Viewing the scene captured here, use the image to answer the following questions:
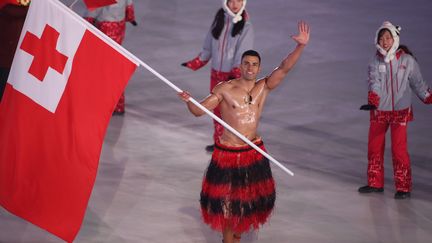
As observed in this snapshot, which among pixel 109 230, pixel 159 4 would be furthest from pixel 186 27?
pixel 109 230

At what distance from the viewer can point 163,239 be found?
10.2 meters

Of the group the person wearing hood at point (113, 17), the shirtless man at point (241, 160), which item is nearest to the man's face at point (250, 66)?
the shirtless man at point (241, 160)

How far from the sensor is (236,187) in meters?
9.57

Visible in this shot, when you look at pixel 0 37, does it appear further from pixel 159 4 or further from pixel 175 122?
pixel 159 4

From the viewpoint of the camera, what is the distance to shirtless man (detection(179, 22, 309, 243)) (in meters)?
9.46

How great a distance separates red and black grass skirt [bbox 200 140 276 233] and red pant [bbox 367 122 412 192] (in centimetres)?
218

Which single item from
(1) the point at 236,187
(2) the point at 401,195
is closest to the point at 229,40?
(2) the point at 401,195

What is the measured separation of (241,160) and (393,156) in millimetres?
2425

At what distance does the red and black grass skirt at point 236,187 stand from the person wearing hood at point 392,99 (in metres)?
1.94

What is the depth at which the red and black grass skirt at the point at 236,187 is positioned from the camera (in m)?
9.55

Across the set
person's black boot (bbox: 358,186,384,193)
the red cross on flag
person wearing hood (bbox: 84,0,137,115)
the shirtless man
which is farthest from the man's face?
person wearing hood (bbox: 84,0,137,115)

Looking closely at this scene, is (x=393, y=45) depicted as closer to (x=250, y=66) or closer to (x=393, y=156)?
(x=393, y=156)

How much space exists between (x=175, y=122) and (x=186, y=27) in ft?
15.2

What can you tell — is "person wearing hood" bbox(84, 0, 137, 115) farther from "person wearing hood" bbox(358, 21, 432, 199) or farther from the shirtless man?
the shirtless man
